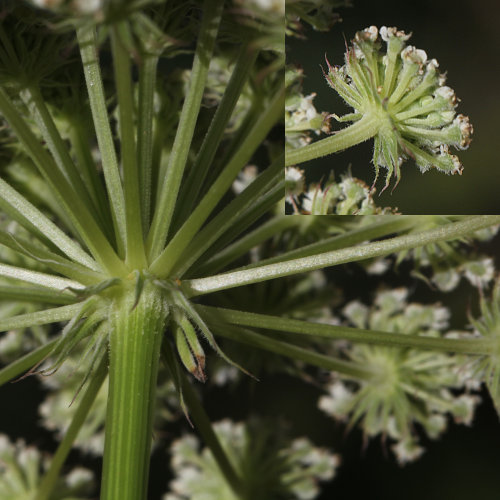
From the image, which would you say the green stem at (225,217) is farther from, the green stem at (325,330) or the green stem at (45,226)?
the green stem at (45,226)

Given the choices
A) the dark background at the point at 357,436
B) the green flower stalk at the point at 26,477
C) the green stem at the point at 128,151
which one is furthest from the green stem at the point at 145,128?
the dark background at the point at 357,436

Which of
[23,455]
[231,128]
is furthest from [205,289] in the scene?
[23,455]

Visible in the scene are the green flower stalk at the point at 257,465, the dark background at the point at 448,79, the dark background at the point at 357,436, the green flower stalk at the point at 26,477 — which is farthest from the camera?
the dark background at the point at 357,436

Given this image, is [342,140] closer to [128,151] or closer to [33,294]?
[128,151]

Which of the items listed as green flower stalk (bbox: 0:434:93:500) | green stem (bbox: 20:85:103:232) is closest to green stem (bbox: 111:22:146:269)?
green stem (bbox: 20:85:103:232)

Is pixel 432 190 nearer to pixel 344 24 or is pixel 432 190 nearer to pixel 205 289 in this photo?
pixel 344 24

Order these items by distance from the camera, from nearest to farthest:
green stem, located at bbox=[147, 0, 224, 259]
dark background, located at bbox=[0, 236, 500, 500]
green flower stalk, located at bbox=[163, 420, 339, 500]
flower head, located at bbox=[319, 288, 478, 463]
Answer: green stem, located at bbox=[147, 0, 224, 259] < flower head, located at bbox=[319, 288, 478, 463] < green flower stalk, located at bbox=[163, 420, 339, 500] < dark background, located at bbox=[0, 236, 500, 500]

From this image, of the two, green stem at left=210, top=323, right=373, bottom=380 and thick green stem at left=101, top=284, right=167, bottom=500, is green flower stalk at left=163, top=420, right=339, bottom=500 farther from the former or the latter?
thick green stem at left=101, top=284, right=167, bottom=500
